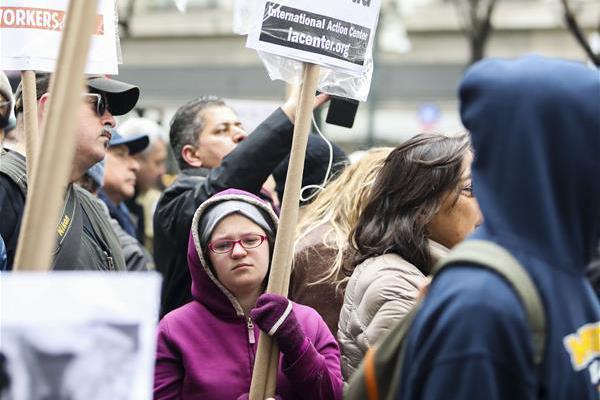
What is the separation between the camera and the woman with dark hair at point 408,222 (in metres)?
3.59

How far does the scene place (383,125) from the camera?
24.5 meters

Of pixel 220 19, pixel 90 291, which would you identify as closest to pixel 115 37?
pixel 90 291

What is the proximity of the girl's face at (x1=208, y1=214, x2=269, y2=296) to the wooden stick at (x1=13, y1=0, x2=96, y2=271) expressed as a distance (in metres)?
1.46

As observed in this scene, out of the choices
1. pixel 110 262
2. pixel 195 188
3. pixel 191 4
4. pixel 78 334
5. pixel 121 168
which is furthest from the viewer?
pixel 191 4

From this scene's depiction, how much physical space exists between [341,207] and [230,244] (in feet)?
2.83

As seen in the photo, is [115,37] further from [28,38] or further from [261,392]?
[261,392]

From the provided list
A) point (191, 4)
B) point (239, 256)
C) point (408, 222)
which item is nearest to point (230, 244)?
point (239, 256)

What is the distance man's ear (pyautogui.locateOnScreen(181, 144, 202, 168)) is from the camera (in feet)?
18.0

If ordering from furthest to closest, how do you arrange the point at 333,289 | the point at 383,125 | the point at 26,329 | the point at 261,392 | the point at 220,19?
the point at 220,19
the point at 383,125
the point at 333,289
the point at 261,392
the point at 26,329

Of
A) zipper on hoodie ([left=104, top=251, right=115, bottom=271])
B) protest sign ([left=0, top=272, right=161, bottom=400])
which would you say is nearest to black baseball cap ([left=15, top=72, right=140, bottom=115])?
zipper on hoodie ([left=104, top=251, right=115, bottom=271])

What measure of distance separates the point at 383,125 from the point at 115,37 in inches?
818

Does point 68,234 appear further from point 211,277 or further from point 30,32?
point 30,32

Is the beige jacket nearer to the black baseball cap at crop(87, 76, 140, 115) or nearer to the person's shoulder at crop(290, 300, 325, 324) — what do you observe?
the person's shoulder at crop(290, 300, 325, 324)

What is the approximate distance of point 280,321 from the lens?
322 cm
